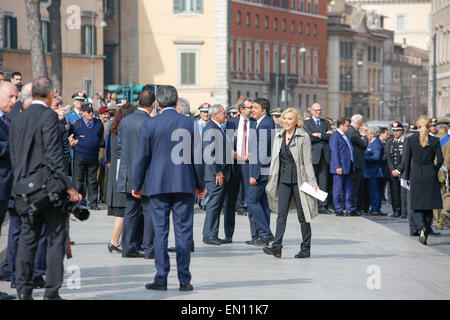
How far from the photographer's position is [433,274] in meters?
12.5

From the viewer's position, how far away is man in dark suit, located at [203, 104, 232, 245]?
1500 cm

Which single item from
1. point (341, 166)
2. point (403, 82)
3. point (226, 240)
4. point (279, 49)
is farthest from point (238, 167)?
point (403, 82)

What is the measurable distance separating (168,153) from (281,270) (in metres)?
2.48

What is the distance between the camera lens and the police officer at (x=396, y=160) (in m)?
21.2

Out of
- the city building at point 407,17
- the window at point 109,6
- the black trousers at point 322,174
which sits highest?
the city building at point 407,17

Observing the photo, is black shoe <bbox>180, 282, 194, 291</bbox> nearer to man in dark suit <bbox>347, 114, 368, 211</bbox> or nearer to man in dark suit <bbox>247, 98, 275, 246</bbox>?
man in dark suit <bbox>247, 98, 275, 246</bbox>

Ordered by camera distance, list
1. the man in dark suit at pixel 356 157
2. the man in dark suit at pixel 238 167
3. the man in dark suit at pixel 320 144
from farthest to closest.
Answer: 1. the man in dark suit at pixel 356 157
2. the man in dark suit at pixel 320 144
3. the man in dark suit at pixel 238 167

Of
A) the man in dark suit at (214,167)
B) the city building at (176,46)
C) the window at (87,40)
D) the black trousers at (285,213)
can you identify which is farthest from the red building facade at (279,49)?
the black trousers at (285,213)

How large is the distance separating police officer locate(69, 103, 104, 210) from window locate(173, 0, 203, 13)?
53818 mm

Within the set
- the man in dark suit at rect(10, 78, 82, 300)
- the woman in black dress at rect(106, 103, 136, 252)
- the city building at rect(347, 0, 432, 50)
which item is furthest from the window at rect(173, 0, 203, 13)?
the city building at rect(347, 0, 432, 50)

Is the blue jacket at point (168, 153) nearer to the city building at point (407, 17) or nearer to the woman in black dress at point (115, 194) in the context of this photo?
the woman in black dress at point (115, 194)

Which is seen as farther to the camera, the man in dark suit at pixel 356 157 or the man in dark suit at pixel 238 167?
the man in dark suit at pixel 356 157

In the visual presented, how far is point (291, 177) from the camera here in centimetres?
1355

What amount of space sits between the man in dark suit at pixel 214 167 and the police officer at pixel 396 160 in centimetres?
665
